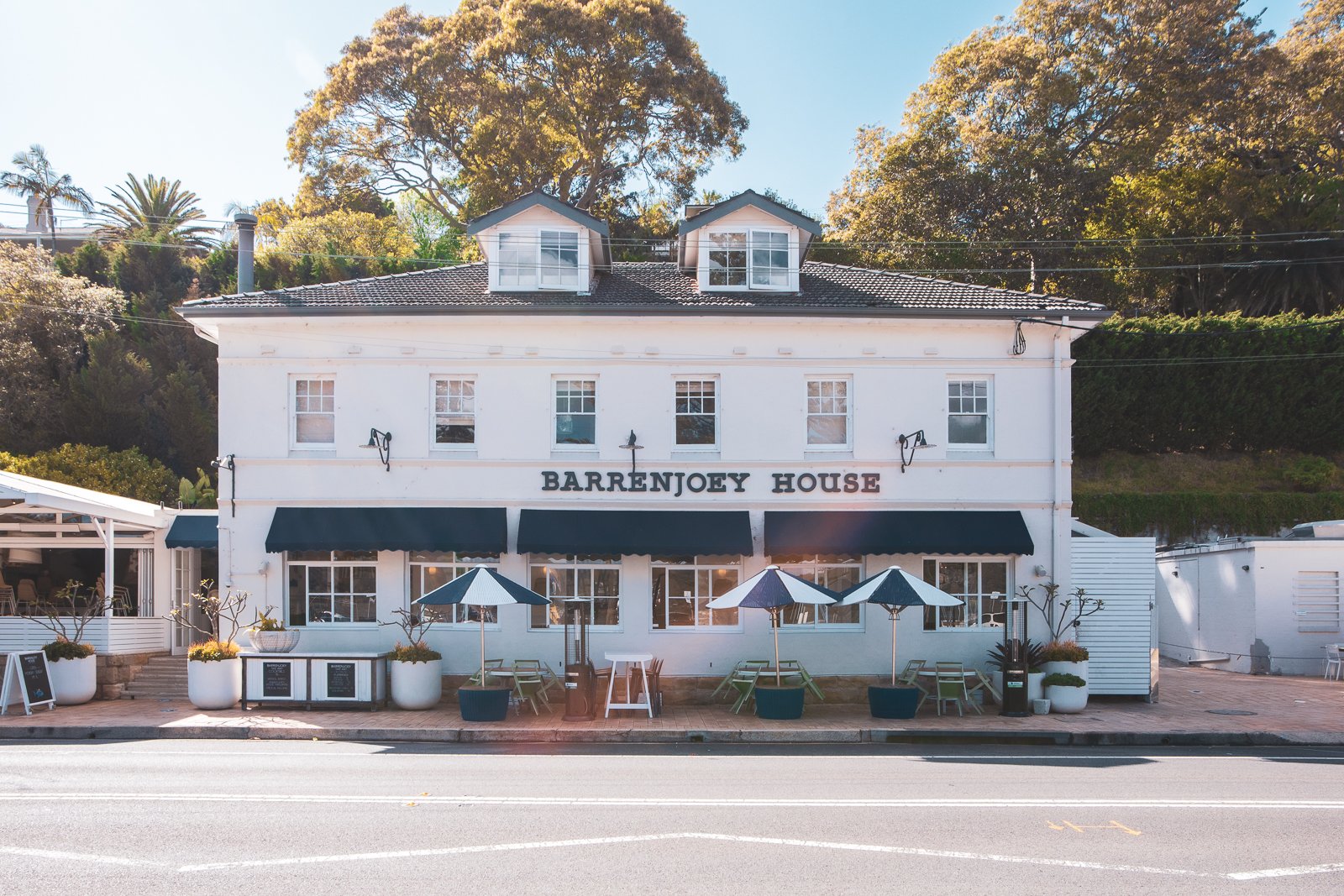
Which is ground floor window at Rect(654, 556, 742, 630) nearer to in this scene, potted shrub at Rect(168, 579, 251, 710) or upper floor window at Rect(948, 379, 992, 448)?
upper floor window at Rect(948, 379, 992, 448)

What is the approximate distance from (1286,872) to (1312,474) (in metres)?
30.2

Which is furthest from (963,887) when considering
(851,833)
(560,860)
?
(560,860)

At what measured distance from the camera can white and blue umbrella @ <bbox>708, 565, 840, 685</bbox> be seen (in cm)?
1742

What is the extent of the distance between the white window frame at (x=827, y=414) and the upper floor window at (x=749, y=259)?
2.20 m

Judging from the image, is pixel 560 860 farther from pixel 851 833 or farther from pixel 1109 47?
pixel 1109 47

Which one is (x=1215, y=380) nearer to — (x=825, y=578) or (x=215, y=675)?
(x=825, y=578)

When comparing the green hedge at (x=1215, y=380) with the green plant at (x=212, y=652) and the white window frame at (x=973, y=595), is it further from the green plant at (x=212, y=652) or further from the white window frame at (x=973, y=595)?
the green plant at (x=212, y=652)

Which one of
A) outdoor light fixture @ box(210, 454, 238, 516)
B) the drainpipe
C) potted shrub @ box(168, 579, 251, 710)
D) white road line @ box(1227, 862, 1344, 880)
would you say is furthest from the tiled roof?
white road line @ box(1227, 862, 1344, 880)

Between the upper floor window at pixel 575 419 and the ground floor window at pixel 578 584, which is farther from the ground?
the upper floor window at pixel 575 419

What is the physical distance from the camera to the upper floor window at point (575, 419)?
20.5 metres

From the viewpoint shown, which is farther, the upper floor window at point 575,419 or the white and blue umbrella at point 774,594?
the upper floor window at point 575,419

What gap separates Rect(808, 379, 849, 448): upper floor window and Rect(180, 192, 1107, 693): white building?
0.04 metres

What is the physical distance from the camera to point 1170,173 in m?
38.8

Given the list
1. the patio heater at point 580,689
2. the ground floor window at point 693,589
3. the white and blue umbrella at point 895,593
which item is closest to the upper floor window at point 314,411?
the patio heater at point 580,689
